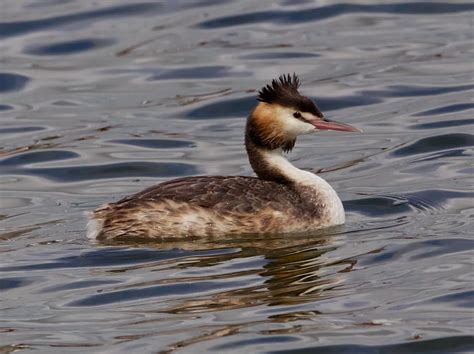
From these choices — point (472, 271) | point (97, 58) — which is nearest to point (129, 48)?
point (97, 58)

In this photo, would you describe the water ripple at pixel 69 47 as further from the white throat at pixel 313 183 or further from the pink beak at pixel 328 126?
the pink beak at pixel 328 126

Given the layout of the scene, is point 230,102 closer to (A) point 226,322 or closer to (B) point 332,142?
(B) point 332,142

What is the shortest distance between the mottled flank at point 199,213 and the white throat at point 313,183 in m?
0.18

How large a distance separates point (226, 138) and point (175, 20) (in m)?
5.27

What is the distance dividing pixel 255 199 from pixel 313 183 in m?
0.59

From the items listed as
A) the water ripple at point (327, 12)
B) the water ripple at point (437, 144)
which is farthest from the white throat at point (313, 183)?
the water ripple at point (327, 12)

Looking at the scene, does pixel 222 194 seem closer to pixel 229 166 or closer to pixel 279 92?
pixel 279 92

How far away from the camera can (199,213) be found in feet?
34.2

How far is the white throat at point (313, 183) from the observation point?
10773 millimetres

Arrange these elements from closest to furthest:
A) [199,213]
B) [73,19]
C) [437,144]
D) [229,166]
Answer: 1. [199,213]
2. [229,166]
3. [437,144]
4. [73,19]

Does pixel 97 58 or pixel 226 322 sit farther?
pixel 97 58

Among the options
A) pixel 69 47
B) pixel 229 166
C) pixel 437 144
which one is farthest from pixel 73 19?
pixel 437 144

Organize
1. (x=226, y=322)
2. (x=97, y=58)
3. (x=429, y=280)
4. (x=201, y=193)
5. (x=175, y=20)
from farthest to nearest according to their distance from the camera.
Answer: (x=175, y=20) < (x=97, y=58) < (x=201, y=193) < (x=429, y=280) < (x=226, y=322)

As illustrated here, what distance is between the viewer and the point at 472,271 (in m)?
9.31
